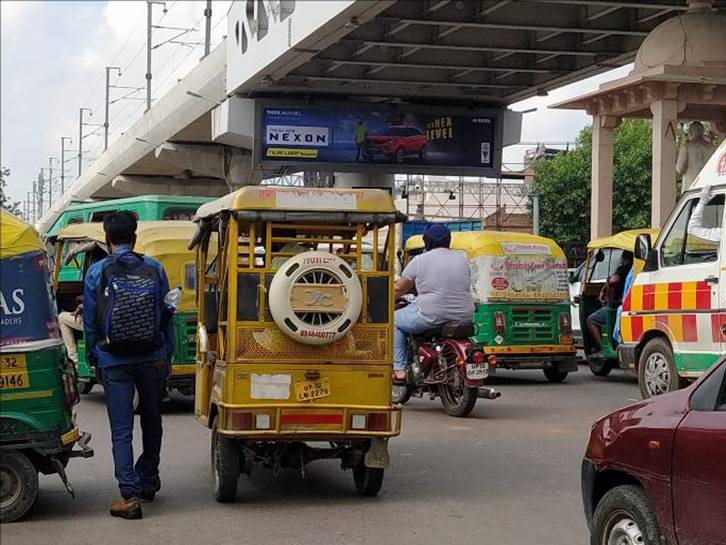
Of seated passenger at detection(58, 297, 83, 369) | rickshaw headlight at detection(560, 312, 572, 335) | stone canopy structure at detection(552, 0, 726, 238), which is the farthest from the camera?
stone canopy structure at detection(552, 0, 726, 238)

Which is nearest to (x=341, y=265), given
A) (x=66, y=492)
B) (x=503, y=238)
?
(x=66, y=492)

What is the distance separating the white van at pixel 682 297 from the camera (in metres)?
11.0

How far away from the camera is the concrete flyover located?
2081cm

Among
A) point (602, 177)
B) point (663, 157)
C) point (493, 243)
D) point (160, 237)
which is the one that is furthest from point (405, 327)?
point (602, 177)

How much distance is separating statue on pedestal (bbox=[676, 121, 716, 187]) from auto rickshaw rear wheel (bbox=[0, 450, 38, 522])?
16135mm

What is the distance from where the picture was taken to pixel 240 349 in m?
7.75

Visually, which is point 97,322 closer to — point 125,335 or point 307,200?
point 125,335

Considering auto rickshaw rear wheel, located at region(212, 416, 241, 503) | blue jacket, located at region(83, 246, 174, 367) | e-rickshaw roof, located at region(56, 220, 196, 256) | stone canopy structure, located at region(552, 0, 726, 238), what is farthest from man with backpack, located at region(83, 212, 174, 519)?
stone canopy structure, located at region(552, 0, 726, 238)

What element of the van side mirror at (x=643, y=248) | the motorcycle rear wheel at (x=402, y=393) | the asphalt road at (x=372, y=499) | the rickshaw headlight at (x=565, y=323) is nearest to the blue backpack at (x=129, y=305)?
the asphalt road at (x=372, y=499)

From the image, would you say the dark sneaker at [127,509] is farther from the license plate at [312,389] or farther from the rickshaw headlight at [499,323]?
the rickshaw headlight at [499,323]

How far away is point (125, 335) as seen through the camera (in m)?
7.34

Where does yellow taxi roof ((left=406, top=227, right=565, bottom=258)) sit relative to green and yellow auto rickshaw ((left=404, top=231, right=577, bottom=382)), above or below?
above

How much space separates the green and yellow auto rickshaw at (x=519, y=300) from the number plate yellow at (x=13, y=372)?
8515 millimetres

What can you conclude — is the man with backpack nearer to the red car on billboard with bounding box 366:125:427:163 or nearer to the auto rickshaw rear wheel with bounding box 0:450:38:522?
the auto rickshaw rear wheel with bounding box 0:450:38:522
